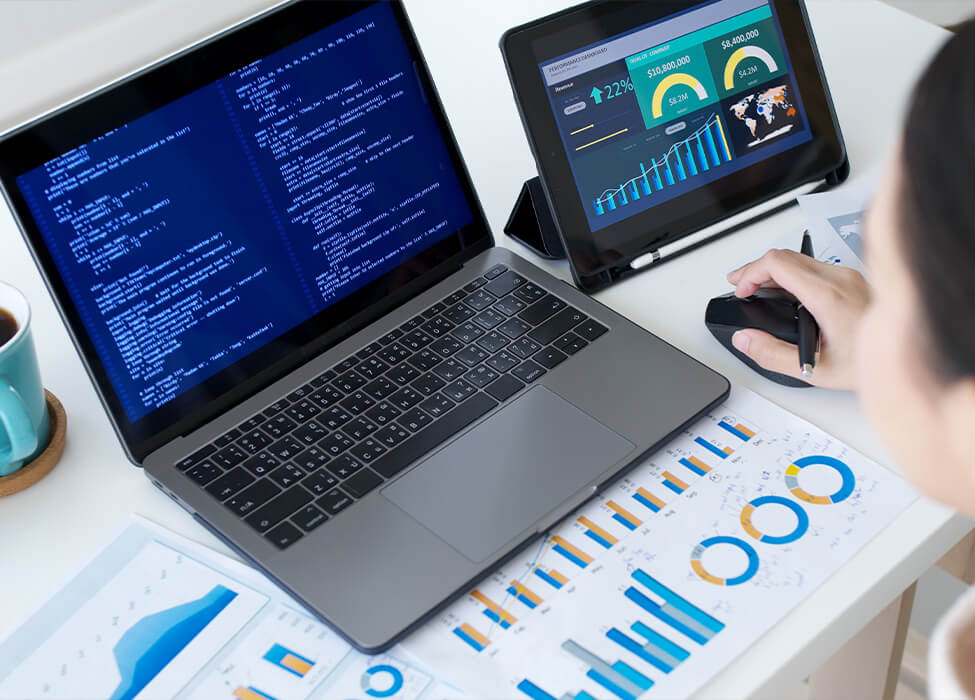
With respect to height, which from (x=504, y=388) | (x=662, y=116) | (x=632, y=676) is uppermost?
(x=662, y=116)

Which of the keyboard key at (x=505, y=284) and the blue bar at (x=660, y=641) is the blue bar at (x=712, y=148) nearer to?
the keyboard key at (x=505, y=284)

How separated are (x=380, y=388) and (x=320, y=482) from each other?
0.11m

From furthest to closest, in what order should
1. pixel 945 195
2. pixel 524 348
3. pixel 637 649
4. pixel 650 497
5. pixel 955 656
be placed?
1. pixel 524 348
2. pixel 650 497
3. pixel 637 649
4. pixel 955 656
5. pixel 945 195

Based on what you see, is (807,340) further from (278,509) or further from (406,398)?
(278,509)

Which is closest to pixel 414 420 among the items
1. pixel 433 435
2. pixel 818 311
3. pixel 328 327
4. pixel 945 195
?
pixel 433 435

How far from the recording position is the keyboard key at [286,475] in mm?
790

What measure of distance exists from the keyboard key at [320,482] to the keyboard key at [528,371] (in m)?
0.18

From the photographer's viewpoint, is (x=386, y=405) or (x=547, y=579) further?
(x=386, y=405)

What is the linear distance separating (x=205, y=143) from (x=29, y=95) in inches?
8.6

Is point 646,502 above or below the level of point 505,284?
below

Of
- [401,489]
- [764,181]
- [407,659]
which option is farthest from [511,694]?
[764,181]

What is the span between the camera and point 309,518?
2.51 feet

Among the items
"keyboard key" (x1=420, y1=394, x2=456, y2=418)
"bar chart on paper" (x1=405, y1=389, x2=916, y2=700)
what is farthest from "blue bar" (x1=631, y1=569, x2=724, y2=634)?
"keyboard key" (x1=420, y1=394, x2=456, y2=418)

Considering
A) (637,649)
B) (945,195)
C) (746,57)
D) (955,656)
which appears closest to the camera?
(945,195)
